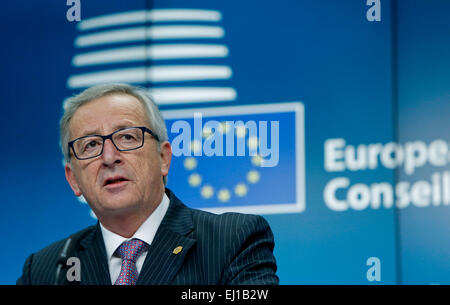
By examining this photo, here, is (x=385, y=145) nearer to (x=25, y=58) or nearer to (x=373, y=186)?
(x=373, y=186)

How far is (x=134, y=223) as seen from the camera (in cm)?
208

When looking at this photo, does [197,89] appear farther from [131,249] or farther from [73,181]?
[131,249]

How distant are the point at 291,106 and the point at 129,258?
4.12ft

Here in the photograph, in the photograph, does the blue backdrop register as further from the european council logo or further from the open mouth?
the open mouth

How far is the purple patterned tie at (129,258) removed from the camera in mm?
1914

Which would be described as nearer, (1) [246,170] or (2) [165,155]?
(2) [165,155]

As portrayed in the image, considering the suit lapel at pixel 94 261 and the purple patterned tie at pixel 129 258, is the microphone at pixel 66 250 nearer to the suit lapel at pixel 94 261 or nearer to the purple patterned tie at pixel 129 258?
the suit lapel at pixel 94 261

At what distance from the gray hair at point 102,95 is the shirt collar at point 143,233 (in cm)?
25

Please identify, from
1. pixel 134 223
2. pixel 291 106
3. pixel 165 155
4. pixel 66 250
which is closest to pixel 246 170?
pixel 291 106

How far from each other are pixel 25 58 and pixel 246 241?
1.51 meters

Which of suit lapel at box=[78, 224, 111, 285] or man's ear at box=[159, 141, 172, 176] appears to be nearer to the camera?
suit lapel at box=[78, 224, 111, 285]

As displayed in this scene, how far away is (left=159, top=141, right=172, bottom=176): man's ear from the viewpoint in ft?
7.14

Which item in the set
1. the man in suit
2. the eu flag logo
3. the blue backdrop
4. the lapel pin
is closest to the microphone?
the man in suit

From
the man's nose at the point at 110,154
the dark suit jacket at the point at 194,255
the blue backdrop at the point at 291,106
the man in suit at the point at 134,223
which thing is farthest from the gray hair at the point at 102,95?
the blue backdrop at the point at 291,106
